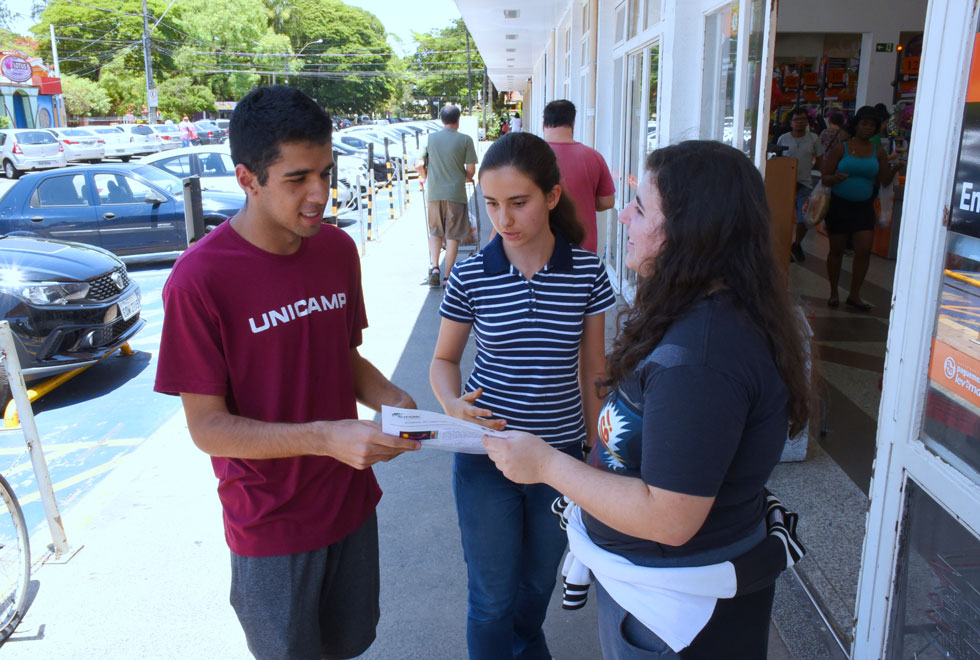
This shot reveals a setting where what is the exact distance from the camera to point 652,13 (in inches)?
240

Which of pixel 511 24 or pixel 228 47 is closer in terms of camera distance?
pixel 511 24

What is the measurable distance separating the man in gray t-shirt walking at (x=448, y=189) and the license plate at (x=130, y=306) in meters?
3.34

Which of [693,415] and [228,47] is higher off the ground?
[228,47]

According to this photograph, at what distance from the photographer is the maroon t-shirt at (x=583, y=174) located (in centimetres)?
560

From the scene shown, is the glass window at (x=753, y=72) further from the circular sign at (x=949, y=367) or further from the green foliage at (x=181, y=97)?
the green foliage at (x=181, y=97)

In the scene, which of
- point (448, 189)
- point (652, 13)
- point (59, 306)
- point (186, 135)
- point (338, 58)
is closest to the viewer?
point (59, 306)

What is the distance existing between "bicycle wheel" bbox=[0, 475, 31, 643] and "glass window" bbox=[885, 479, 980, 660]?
10.4ft

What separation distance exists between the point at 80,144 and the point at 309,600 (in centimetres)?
3404

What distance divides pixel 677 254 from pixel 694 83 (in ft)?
13.2

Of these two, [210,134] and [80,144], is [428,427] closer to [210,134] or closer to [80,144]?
[80,144]

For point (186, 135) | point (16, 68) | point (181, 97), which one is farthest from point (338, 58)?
point (186, 135)

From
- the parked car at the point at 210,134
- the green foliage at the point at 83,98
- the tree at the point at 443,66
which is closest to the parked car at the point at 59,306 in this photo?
the parked car at the point at 210,134

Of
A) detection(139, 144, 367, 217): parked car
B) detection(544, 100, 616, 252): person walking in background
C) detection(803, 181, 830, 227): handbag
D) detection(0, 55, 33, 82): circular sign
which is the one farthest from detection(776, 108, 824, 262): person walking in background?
detection(0, 55, 33, 82): circular sign

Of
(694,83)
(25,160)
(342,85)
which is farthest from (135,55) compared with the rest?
(694,83)
